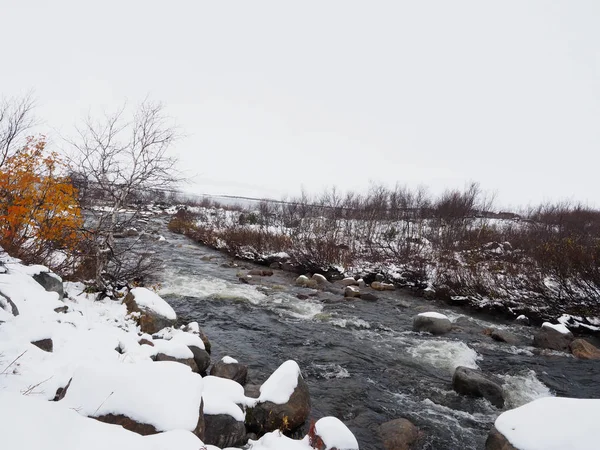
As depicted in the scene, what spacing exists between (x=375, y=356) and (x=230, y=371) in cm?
368

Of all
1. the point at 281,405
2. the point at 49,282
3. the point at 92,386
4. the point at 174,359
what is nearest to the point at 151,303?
the point at 49,282

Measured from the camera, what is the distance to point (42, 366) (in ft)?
11.6

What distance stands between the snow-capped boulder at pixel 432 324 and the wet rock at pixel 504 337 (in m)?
1.16

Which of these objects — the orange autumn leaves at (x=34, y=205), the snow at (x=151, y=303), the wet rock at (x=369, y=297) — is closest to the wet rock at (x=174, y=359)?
the snow at (x=151, y=303)

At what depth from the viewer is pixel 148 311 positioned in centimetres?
680

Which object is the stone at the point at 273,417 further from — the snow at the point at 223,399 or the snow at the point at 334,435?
the snow at the point at 334,435

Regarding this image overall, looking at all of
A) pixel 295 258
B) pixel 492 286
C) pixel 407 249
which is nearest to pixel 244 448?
pixel 492 286

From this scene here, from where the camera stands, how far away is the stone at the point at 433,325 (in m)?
9.11

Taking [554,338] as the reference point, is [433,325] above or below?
below

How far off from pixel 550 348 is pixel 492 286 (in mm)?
3583

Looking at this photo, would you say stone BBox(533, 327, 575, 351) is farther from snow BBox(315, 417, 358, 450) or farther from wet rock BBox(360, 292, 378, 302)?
snow BBox(315, 417, 358, 450)

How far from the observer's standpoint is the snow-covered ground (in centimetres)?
234

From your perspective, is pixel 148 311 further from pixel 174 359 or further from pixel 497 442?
pixel 497 442

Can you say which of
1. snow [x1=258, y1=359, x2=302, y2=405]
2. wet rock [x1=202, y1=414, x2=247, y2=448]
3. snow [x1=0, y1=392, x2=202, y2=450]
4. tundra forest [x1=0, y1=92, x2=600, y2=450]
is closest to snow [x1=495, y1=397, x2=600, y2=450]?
tundra forest [x1=0, y1=92, x2=600, y2=450]
